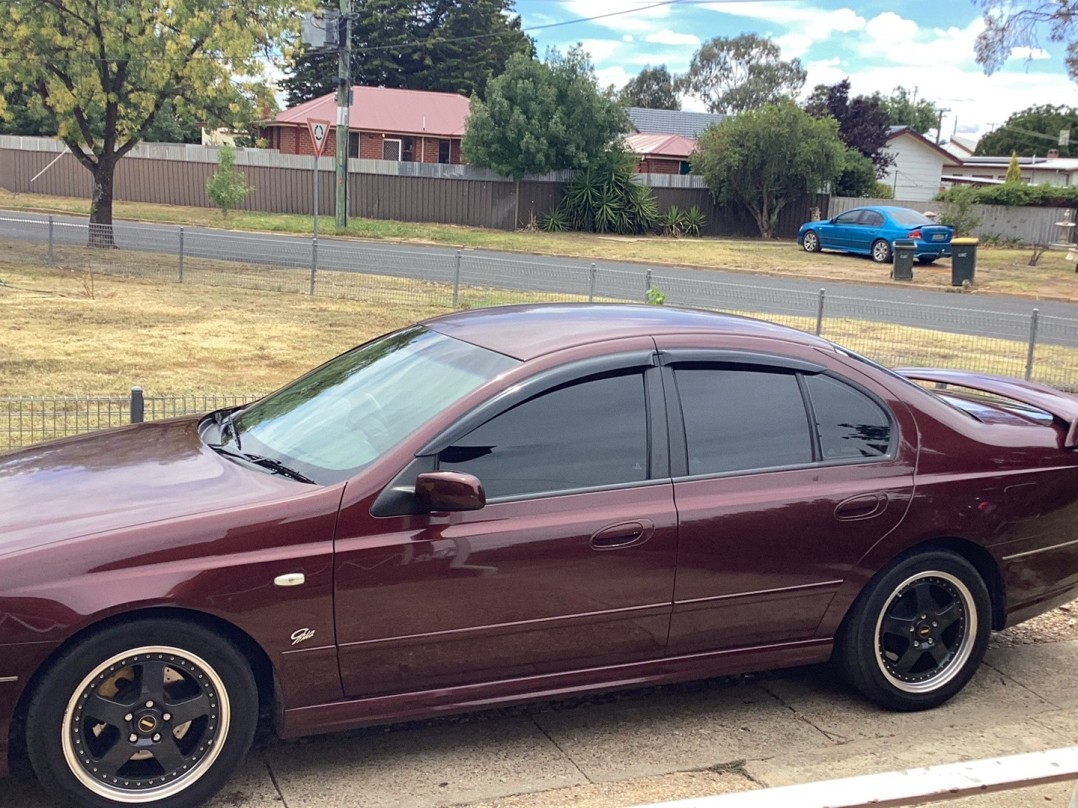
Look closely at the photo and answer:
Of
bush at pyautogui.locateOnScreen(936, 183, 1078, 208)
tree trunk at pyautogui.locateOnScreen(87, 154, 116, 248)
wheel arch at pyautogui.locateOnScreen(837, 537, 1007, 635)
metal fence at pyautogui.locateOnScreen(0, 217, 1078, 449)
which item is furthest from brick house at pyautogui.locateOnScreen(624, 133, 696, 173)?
wheel arch at pyautogui.locateOnScreen(837, 537, 1007, 635)

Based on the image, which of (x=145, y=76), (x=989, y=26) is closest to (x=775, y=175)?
(x=989, y=26)

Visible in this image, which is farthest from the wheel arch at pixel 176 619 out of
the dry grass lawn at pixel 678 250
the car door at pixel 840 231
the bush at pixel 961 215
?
the bush at pixel 961 215

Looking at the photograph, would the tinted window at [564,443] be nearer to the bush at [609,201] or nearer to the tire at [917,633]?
the tire at [917,633]

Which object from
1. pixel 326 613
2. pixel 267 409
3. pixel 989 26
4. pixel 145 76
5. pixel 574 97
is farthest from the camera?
pixel 574 97

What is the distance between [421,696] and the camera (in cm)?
383

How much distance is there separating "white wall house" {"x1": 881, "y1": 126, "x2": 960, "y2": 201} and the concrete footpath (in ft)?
185

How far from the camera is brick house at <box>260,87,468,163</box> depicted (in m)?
45.1

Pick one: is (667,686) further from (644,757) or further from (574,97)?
(574,97)

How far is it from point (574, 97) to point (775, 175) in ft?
24.6

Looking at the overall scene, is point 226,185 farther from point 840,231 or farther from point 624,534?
point 624,534

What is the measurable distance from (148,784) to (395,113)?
148 ft

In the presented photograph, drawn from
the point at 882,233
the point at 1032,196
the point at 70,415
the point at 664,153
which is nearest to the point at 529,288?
the point at 70,415

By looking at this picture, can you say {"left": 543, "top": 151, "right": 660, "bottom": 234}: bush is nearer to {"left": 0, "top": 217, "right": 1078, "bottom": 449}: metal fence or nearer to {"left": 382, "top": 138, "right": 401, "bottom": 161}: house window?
{"left": 382, "top": 138, "right": 401, "bottom": 161}: house window

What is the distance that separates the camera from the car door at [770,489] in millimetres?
4137
